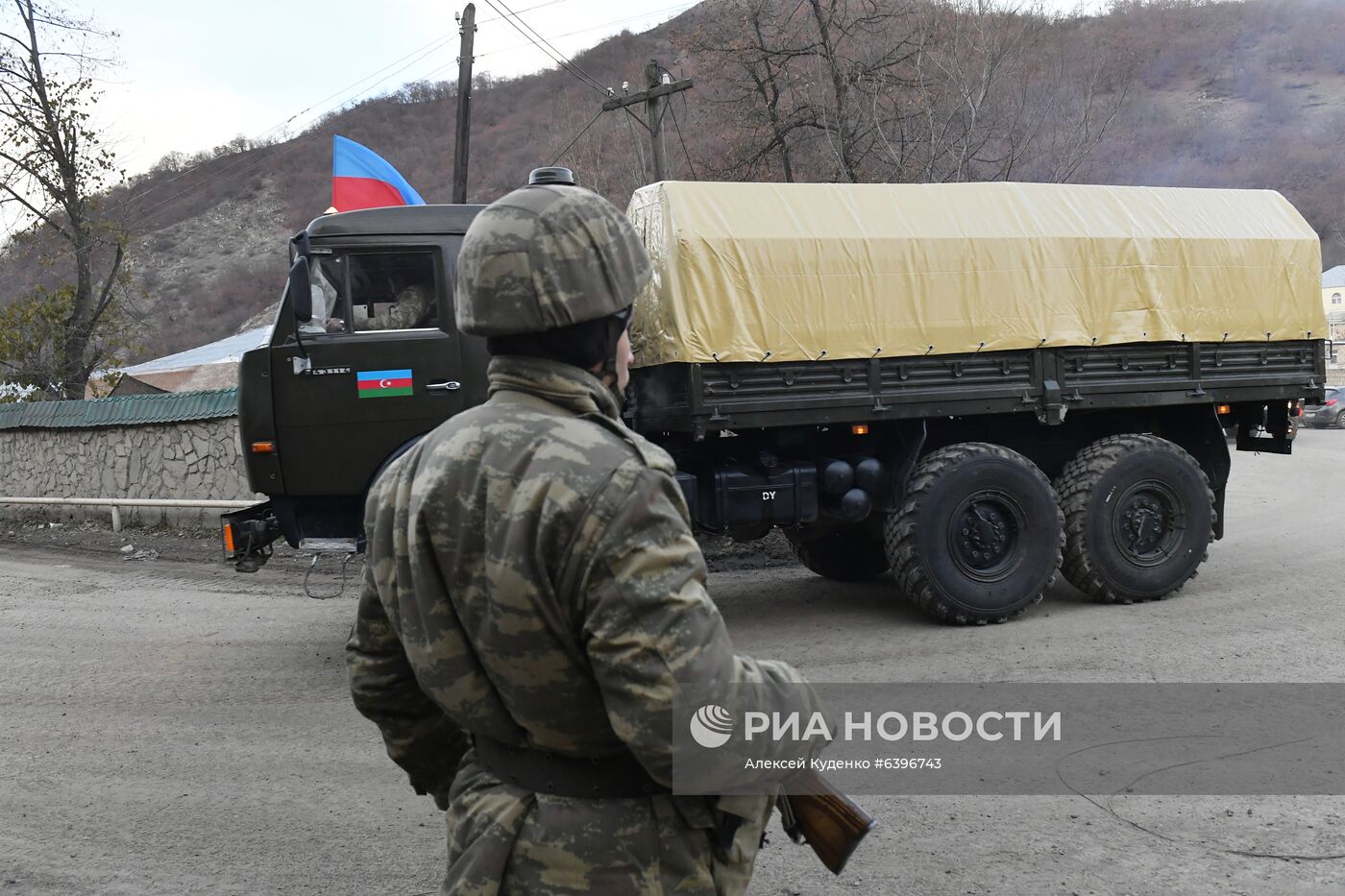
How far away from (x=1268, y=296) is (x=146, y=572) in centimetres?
1022

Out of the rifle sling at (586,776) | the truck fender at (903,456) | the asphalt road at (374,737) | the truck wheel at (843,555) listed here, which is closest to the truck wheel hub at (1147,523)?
the asphalt road at (374,737)

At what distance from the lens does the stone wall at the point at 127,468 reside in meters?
13.4

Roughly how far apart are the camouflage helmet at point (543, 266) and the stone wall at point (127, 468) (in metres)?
11.8

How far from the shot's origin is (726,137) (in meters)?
20.6

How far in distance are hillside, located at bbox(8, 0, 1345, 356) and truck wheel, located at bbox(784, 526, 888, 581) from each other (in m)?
8.67

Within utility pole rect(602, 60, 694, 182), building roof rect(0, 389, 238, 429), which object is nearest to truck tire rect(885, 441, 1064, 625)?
building roof rect(0, 389, 238, 429)

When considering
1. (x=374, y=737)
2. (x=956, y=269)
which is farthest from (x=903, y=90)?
(x=374, y=737)

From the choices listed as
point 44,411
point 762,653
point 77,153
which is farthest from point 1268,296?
point 77,153

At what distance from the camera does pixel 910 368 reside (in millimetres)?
7406

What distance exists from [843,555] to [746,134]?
1247 cm

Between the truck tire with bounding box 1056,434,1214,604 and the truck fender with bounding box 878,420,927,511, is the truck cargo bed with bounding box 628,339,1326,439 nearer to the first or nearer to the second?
the truck fender with bounding box 878,420,927,511

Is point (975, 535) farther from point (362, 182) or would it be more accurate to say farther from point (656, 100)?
point (656, 100)

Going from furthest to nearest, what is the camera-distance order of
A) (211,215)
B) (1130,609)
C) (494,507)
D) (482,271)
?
(211,215)
(1130,609)
(482,271)
(494,507)

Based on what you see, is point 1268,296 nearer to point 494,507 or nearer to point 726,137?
point 494,507
